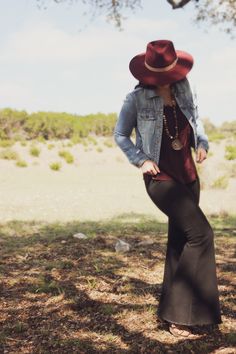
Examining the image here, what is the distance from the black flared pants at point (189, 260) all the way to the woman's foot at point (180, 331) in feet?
0.24

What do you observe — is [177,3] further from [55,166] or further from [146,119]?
[55,166]

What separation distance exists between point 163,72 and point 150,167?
0.61m

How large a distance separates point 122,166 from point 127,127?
18.7 meters

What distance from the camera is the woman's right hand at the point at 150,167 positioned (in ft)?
10.3

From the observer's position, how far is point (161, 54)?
3182mm

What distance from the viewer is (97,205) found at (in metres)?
11.0

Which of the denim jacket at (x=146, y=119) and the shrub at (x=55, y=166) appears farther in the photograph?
the shrub at (x=55, y=166)

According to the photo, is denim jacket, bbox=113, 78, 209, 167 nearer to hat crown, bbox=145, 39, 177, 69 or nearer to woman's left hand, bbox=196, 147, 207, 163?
woman's left hand, bbox=196, 147, 207, 163

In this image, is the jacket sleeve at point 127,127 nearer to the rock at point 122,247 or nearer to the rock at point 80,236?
the rock at point 122,247

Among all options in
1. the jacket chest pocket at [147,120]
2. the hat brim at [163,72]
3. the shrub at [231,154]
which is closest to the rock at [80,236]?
the jacket chest pocket at [147,120]

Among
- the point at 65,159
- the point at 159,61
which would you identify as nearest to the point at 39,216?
the point at 159,61

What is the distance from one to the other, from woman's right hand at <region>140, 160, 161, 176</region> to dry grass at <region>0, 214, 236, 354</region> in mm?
1113

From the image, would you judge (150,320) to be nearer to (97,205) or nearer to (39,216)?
(39,216)

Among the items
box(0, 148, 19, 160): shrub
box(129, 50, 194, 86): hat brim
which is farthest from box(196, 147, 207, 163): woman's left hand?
box(0, 148, 19, 160): shrub
